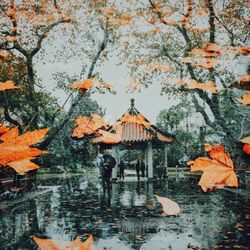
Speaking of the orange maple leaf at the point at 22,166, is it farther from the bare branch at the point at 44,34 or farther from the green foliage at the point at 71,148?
the green foliage at the point at 71,148

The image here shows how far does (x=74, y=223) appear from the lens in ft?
27.9

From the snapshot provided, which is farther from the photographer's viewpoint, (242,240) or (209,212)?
(209,212)

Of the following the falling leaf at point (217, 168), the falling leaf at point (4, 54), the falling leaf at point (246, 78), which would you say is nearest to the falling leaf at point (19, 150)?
the falling leaf at point (217, 168)

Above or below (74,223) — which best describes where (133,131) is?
above

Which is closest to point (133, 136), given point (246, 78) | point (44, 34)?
point (44, 34)

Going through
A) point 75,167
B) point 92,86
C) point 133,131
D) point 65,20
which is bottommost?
point 75,167

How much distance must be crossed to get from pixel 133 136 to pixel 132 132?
0.61 metres

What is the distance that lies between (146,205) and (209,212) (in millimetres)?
2481

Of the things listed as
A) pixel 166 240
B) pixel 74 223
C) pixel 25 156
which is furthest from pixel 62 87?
pixel 25 156

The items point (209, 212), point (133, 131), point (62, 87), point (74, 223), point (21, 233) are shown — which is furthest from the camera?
point (133, 131)

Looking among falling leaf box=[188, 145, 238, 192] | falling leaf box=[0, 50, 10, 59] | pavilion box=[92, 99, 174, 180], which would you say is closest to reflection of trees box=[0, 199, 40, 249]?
falling leaf box=[188, 145, 238, 192]

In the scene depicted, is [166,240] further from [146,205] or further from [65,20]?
[65,20]

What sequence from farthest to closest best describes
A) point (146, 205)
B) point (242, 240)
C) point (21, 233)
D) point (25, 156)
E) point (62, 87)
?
point (62, 87)
point (146, 205)
point (21, 233)
point (242, 240)
point (25, 156)

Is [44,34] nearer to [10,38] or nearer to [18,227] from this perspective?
[10,38]
